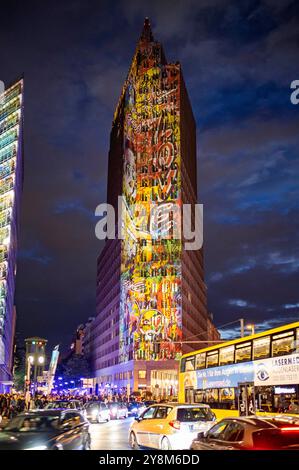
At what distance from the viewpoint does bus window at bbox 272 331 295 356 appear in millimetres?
17125

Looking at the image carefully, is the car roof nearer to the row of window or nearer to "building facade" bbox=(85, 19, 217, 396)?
the row of window

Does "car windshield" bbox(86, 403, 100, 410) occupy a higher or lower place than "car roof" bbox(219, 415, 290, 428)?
lower

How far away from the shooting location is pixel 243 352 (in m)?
20.6

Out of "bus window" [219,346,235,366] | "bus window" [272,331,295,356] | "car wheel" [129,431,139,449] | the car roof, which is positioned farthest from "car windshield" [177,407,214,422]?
"bus window" [219,346,235,366]

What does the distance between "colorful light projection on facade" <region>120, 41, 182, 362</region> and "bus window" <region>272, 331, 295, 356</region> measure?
65.4 m

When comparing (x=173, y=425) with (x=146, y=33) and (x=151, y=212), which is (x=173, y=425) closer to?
(x=151, y=212)

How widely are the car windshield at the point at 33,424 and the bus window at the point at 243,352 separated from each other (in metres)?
9.80

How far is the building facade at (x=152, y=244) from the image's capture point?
88.2 metres

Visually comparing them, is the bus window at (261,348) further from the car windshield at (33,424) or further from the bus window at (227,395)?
the car windshield at (33,424)

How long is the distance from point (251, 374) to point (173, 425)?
20.2 ft

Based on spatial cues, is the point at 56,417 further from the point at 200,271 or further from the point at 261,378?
the point at 200,271

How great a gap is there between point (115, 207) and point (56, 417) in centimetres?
11844

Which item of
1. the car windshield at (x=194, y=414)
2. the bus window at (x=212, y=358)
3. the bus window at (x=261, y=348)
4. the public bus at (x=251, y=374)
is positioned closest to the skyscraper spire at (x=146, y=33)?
the public bus at (x=251, y=374)

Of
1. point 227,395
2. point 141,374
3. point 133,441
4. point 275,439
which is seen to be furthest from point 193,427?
point 141,374
